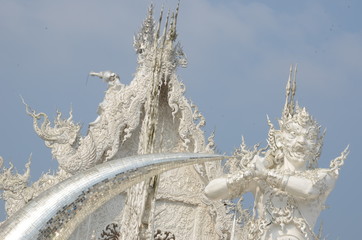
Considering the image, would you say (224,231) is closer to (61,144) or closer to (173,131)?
(173,131)

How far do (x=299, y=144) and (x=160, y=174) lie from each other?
1.35 meters

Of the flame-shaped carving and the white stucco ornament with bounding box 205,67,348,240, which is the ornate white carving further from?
the white stucco ornament with bounding box 205,67,348,240

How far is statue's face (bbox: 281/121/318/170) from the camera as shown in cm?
408

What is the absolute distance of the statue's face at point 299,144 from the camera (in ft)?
13.4

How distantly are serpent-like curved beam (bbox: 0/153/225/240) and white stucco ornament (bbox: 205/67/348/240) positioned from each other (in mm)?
1911

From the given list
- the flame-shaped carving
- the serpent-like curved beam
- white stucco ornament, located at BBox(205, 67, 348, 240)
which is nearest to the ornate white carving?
the flame-shaped carving

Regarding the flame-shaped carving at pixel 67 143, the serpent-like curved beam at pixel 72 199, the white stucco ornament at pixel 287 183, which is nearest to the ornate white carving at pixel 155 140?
the flame-shaped carving at pixel 67 143

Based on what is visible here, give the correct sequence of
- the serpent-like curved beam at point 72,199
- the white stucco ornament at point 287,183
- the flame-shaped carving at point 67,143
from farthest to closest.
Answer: the flame-shaped carving at point 67,143 → the white stucco ornament at point 287,183 → the serpent-like curved beam at point 72,199

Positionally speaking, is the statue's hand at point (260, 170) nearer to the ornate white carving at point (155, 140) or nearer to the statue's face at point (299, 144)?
the statue's face at point (299, 144)

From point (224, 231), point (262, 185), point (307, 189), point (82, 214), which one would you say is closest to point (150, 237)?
point (262, 185)

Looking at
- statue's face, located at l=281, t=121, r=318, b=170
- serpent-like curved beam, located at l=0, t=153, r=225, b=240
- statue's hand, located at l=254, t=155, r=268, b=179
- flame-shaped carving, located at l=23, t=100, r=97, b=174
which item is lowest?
serpent-like curved beam, located at l=0, t=153, r=225, b=240

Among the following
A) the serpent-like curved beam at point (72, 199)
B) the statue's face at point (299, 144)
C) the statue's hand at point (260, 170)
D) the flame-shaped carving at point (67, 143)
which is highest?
the flame-shaped carving at point (67, 143)

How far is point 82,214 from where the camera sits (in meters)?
1.89

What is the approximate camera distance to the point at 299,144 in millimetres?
4066
